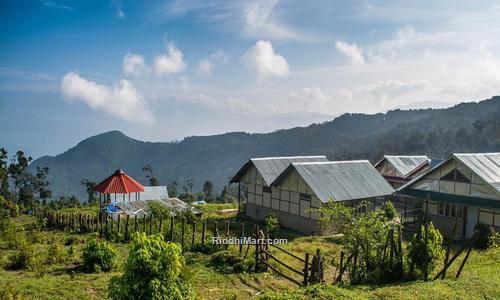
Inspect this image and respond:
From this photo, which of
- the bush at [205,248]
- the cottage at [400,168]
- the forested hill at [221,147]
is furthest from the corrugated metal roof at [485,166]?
the forested hill at [221,147]

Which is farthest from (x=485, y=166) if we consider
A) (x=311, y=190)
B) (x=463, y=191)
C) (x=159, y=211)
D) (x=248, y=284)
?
(x=159, y=211)

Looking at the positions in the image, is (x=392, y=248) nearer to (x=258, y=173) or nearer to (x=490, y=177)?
(x=490, y=177)

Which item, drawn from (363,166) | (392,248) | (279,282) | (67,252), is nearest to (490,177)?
(363,166)

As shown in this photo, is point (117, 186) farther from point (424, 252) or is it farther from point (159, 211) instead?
point (424, 252)

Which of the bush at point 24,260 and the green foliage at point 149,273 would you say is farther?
the bush at point 24,260

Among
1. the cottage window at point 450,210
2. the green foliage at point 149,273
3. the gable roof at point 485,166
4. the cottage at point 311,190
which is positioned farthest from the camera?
the cottage at point 311,190

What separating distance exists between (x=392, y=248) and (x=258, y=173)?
60.9 feet

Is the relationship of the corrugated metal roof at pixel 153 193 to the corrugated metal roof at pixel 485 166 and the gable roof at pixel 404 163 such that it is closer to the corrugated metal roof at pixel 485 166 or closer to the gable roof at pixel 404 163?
the gable roof at pixel 404 163

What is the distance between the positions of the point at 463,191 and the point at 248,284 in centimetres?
1619

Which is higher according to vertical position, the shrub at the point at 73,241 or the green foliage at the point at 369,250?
the green foliage at the point at 369,250

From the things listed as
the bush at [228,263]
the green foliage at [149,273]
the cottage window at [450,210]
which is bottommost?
the bush at [228,263]

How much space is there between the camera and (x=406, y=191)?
1057 inches

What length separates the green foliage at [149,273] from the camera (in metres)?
8.42

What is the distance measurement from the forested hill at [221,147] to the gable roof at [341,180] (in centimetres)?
7971
